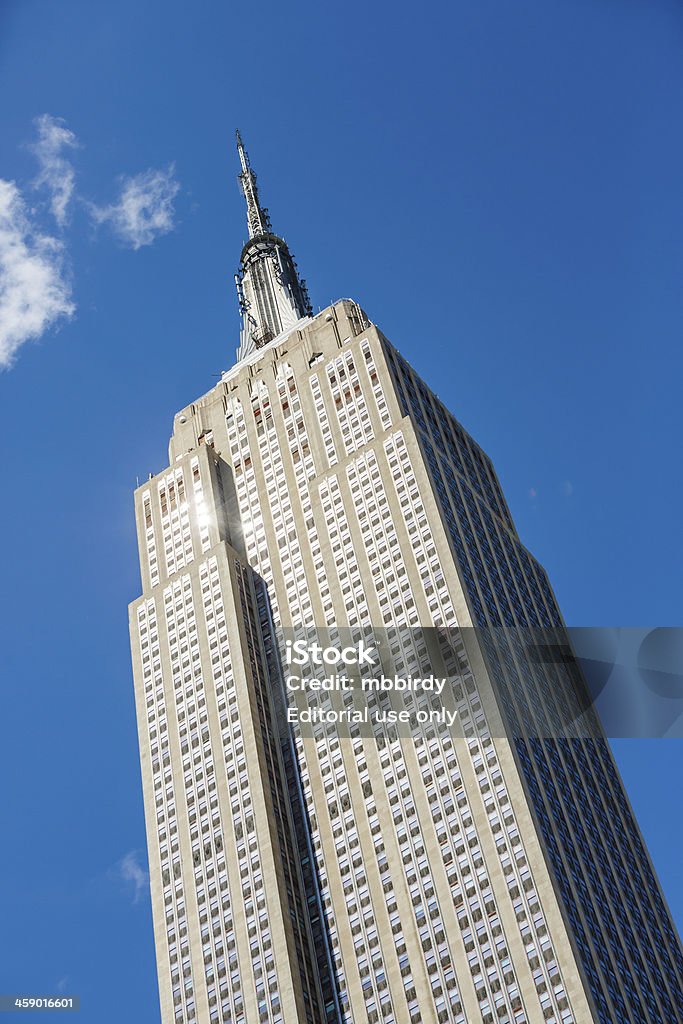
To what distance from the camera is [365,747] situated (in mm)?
123562

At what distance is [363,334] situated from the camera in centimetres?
15950

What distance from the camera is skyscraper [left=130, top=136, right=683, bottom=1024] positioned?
10894 centimetres

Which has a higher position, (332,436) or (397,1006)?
(332,436)

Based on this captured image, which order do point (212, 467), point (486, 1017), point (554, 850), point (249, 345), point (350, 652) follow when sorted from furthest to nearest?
1. point (249, 345)
2. point (212, 467)
3. point (350, 652)
4. point (554, 850)
5. point (486, 1017)

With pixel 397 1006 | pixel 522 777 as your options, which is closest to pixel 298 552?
pixel 522 777

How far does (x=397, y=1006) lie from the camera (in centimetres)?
10750

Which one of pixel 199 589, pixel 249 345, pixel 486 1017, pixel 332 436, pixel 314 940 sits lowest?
pixel 486 1017

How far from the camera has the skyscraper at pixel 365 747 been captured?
109 metres

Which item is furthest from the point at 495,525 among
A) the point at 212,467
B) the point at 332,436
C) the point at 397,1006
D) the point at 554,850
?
the point at 397,1006

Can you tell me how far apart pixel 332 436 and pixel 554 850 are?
59.8 meters

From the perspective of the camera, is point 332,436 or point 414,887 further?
point 332,436

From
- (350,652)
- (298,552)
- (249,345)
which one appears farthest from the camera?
(249,345)

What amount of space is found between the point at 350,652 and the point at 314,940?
2945cm

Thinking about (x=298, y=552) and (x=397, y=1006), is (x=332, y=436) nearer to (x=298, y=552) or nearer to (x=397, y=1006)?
(x=298, y=552)
